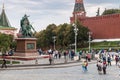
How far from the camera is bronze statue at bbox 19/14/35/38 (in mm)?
43031

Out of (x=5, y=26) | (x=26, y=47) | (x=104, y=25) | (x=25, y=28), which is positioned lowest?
(x=26, y=47)

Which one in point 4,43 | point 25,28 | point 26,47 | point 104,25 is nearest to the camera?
point 26,47

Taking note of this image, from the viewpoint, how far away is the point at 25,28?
43.4 meters

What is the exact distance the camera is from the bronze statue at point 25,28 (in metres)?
43.0

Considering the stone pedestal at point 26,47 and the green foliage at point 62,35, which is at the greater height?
the green foliage at point 62,35

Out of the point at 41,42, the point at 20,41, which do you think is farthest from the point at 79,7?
the point at 20,41

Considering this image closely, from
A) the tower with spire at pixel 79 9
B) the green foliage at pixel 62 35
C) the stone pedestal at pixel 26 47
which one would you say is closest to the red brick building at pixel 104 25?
the green foliage at pixel 62 35

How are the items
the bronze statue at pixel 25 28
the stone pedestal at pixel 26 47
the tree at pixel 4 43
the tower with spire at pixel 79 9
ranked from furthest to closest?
the tower with spire at pixel 79 9 → the tree at pixel 4 43 → the bronze statue at pixel 25 28 → the stone pedestal at pixel 26 47

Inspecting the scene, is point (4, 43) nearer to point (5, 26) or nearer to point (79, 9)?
point (79, 9)

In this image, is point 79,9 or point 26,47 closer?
point 26,47

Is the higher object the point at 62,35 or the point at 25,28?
the point at 62,35

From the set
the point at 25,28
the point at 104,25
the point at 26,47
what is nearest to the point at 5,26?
the point at 104,25

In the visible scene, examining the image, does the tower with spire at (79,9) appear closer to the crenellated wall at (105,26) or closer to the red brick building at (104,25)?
the red brick building at (104,25)

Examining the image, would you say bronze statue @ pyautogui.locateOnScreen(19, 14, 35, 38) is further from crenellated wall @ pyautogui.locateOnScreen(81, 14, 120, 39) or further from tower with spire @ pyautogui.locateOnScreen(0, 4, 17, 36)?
tower with spire @ pyautogui.locateOnScreen(0, 4, 17, 36)
